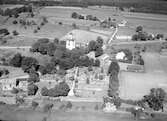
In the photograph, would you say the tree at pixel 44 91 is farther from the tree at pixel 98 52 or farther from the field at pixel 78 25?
the field at pixel 78 25

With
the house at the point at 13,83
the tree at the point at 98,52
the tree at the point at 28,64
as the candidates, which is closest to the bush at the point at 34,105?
the house at the point at 13,83

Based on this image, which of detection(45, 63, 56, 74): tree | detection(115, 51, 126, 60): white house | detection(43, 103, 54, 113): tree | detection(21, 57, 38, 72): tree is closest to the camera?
Answer: detection(43, 103, 54, 113): tree

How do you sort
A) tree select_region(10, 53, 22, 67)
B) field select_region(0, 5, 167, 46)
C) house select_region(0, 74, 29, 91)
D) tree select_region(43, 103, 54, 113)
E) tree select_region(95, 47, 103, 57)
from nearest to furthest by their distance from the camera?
tree select_region(43, 103, 54, 113)
house select_region(0, 74, 29, 91)
tree select_region(10, 53, 22, 67)
tree select_region(95, 47, 103, 57)
field select_region(0, 5, 167, 46)

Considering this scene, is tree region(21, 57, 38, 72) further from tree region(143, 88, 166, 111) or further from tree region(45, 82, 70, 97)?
tree region(143, 88, 166, 111)

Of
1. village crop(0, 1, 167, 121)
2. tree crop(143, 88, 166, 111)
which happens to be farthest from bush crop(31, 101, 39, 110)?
tree crop(143, 88, 166, 111)

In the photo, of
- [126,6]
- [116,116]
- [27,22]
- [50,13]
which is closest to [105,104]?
[116,116]

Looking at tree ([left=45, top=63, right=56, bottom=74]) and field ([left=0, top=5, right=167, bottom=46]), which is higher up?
field ([left=0, top=5, right=167, bottom=46])

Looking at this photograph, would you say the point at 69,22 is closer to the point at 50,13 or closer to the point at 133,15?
the point at 50,13

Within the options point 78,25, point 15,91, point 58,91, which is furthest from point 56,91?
point 78,25
